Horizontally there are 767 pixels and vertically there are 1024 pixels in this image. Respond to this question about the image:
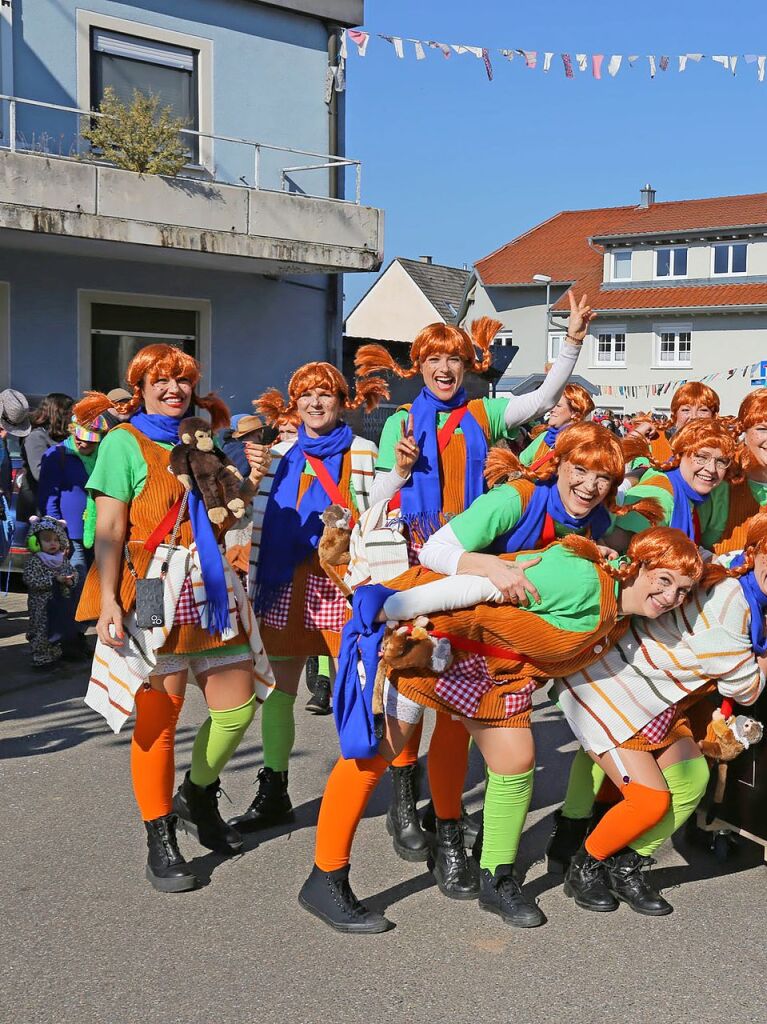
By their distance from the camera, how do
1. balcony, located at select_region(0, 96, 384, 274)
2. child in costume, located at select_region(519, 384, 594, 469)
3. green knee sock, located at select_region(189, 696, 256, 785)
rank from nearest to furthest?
green knee sock, located at select_region(189, 696, 256, 785), child in costume, located at select_region(519, 384, 594, 469), balcony, located at select_region(0, 96, 384, 274)

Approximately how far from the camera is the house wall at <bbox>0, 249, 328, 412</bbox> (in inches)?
478

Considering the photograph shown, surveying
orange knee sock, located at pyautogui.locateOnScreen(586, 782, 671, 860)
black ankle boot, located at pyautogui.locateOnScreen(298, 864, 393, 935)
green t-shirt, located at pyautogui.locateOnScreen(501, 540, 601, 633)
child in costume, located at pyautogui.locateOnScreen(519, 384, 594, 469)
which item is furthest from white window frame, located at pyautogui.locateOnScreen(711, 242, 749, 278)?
black ankle boot, located at pyautogui.locateOnScreen(298, 864, 393, 935)

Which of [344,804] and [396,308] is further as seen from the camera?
[396,308]

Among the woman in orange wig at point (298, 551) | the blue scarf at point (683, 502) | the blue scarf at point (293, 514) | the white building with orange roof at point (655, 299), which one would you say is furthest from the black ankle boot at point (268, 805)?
the white building with orange roof at point (655, 299)

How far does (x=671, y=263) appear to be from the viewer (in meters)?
42.3

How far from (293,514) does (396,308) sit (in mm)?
43349

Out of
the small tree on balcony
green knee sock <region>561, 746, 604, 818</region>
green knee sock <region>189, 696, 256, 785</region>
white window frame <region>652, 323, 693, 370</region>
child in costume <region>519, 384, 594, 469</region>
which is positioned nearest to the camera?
green knee sock <region>189, 696, 256, 785</region>

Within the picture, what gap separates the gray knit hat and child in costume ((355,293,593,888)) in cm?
604

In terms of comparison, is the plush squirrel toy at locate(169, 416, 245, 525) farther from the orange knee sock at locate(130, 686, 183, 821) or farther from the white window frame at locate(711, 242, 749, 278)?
the white window frame at locate(711, 242, 749, 278)

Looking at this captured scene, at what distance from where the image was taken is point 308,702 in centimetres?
655

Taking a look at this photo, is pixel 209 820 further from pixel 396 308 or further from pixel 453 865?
pixel 396 308

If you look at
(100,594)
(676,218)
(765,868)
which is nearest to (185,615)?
(100,594)

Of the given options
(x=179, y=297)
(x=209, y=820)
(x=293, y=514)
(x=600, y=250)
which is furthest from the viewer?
(x=600, y=250)

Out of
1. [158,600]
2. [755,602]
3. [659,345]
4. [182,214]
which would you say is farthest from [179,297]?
[659,345]
